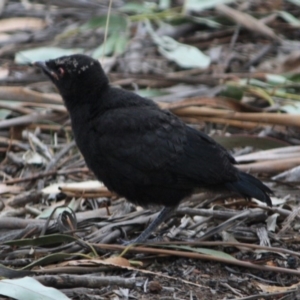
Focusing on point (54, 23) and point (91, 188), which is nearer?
point (91, 188)

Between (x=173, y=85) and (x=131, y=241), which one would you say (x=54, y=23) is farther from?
(x=131, y=241)

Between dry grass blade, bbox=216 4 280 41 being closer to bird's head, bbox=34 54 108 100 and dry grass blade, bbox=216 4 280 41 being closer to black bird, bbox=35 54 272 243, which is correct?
bird's head, bbox=34 54 108 100

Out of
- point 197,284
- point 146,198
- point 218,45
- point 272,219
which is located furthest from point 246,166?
point 218,45

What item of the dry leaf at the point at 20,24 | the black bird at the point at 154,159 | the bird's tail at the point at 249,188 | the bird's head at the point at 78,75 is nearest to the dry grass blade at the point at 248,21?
the dry leaf at the point at 20,24

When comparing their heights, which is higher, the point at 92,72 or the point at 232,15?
the point at 92,72

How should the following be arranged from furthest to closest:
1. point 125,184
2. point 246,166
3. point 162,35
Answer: point 162,35, point 246,166, point 125,184

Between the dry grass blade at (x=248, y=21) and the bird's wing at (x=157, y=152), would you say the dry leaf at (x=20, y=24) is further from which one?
the bird's wing at (x=157, y=152)

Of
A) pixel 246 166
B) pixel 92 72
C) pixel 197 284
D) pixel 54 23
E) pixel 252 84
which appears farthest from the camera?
pixel 54 23
